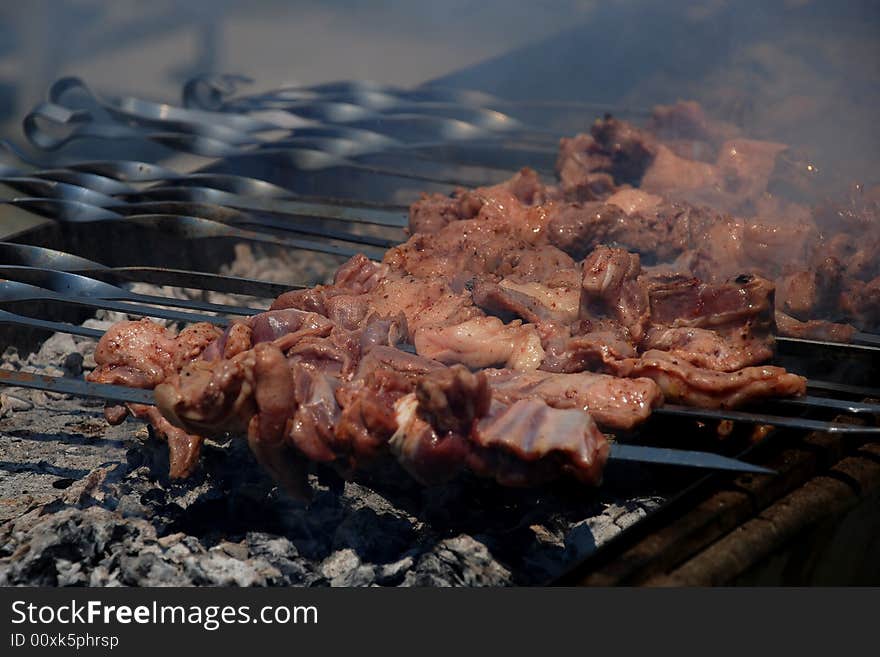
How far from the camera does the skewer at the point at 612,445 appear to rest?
2.74m

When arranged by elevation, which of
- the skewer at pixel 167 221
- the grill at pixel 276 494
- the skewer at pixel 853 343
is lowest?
the grill at pixel 276 494

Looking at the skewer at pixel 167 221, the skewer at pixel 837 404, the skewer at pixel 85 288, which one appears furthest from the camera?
the skewer at pixel 167 221

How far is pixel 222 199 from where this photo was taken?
213 inches

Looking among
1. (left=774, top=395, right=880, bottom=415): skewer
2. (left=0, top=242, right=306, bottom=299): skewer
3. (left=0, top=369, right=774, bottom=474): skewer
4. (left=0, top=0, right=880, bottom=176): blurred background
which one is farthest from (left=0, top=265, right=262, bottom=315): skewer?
(left=0, top=0, right=880, bottom=176): blurred background

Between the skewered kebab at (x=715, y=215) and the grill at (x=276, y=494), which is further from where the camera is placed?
the skewered kebab at (x=715, y=215)

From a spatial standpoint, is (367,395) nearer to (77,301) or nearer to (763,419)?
(763,419)

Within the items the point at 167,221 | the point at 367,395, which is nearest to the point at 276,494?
the point at 367,395

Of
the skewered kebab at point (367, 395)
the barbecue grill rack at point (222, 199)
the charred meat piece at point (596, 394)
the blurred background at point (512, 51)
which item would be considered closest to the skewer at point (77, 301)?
the barbecue grill rack at point (222, 199)

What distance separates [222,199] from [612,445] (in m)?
3.33

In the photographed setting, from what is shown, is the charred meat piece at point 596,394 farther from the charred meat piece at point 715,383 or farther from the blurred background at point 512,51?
the blurred background at point 512,51

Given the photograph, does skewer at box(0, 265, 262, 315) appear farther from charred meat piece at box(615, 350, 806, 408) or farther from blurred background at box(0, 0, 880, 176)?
blurred background at box(0, 0, 880, 176)

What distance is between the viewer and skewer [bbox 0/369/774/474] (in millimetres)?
2744

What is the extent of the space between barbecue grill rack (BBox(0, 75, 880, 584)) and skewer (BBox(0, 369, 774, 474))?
0.33 meters

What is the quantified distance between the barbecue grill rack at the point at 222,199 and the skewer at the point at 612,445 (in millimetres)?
330
